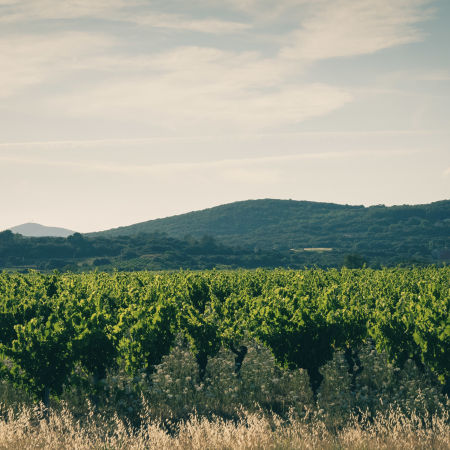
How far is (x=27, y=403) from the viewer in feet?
46.0

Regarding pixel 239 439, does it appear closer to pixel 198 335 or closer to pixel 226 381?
pixel 226 381

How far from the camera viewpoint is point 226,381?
16.1 m

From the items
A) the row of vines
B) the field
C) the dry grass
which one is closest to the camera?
the dry grass

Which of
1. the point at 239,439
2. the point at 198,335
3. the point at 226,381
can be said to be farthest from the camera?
the point at 198,335

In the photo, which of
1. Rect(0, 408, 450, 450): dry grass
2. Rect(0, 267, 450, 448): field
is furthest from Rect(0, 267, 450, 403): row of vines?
Rect(0, 408, 450, 450): dry grass

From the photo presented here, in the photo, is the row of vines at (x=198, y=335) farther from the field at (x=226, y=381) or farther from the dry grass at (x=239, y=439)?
the dry grass at (x=239, y=439)

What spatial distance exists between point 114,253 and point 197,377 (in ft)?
399

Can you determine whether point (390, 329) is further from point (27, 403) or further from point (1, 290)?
point (1, 290)

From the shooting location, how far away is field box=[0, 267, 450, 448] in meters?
10.7

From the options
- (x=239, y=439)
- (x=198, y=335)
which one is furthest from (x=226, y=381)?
(x=239, y=439)

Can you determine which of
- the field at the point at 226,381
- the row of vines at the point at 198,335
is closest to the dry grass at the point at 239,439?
the field at the point at 226,381

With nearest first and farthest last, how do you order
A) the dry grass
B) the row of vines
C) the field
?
the dry grass < the field < the row of vines

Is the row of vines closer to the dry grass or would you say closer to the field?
the field

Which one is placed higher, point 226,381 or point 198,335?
point 198,335
